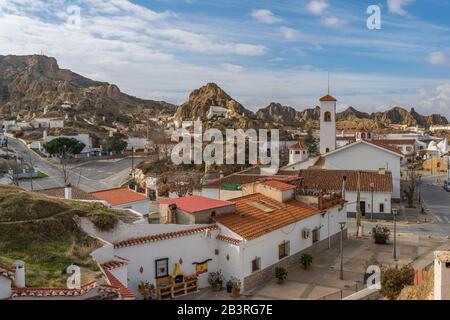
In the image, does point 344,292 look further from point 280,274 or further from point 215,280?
point 215,280

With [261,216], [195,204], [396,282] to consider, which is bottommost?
[396,282]

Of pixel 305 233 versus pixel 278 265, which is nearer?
pixel 278 265

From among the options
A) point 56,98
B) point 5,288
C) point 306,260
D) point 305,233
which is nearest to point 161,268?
point 306,260

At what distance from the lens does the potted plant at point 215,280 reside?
726 inches

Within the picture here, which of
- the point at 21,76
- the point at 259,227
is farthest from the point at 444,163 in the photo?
the point at 21,76

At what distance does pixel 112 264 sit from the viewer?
45.0ft

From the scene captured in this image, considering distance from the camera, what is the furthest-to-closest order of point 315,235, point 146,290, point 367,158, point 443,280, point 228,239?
point 367,158
point 315,235
point 228,239
point 146,290
point 443,280

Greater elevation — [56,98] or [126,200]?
[56,98]

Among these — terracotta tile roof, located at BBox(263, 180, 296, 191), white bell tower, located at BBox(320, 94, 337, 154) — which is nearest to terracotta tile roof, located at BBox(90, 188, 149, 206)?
terracotta tile roof, located at BBox(263, 180, 296, 191)

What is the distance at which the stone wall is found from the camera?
18.7m

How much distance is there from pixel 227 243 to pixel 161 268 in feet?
10.3

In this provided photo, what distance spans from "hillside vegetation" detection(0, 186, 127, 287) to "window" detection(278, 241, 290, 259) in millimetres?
8491

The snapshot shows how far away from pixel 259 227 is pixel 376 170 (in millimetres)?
24392
